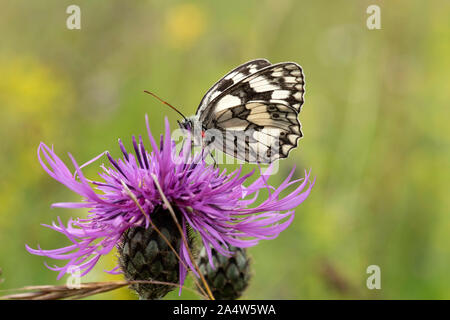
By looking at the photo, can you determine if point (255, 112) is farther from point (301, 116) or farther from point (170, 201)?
point (301, 116)

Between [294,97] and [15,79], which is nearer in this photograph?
[294,97]

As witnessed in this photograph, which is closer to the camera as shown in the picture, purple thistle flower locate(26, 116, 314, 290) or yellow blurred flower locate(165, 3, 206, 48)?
purple thistle flower locate(26, 116, 314, 290)

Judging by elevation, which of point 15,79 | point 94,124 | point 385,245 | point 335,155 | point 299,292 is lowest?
point 299,292

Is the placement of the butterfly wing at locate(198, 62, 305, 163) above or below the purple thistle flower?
above

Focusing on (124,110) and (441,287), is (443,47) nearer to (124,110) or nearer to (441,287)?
(441,287)

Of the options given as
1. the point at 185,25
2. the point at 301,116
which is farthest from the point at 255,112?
the point at 185,25

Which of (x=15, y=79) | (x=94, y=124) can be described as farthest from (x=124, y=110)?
(x=15, y=79)

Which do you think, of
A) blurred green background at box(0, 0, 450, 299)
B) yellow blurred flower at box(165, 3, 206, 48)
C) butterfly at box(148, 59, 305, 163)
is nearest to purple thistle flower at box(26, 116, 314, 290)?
butterfly at box(148, 59, 305, 163)

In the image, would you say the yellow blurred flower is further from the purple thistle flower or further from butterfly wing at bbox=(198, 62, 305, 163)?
the purple thistle flower
